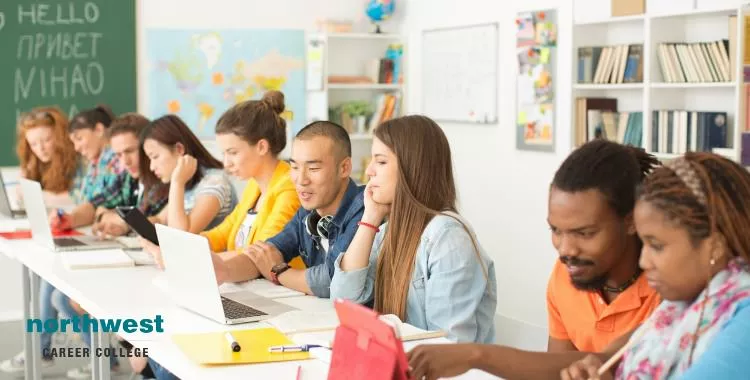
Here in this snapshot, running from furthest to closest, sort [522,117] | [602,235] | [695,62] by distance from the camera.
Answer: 1. [522,117]
2. [695,62]
3. [602,235]

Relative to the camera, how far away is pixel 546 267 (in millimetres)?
5426

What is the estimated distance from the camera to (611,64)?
495 cm

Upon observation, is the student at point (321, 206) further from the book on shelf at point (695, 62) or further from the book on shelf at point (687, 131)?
the book on shelf at point (695, 62)

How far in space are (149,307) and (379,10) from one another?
13.7ft

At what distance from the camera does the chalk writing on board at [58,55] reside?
598 cm

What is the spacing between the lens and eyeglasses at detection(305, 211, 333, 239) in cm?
301

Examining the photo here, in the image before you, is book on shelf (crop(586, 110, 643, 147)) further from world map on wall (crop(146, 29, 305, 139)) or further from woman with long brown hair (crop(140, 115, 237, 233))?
world map on wall (crop(146, 29, 305, 139))

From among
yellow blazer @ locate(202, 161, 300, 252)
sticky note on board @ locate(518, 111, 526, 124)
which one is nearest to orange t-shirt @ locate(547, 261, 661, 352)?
yellow blazer @ locate(202, 161, 300, 252)

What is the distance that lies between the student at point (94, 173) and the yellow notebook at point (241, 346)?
2412 mm

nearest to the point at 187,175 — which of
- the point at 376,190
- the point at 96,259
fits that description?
the point at 96,259

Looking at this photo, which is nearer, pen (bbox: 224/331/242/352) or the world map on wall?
pen (bbox: 224/331/242/352)

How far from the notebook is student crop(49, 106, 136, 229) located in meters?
0.90

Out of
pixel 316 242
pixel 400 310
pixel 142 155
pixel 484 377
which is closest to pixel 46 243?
pixel 142 155

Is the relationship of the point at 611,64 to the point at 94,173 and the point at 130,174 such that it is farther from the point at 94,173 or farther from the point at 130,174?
the point at 94,173
